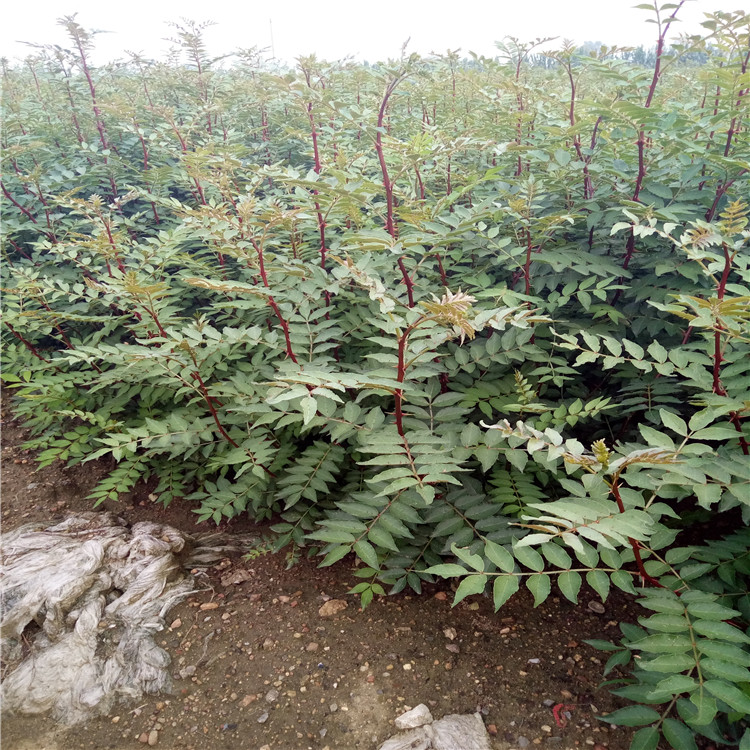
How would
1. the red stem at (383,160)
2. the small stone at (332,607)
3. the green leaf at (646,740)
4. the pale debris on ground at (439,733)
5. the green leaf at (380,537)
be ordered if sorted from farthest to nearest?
the small stone at (332,607)
the red stem at (383,160)
the green leaf at (380,537)
the pale debris on ground at (439,733)
the green leaf at (646,740)

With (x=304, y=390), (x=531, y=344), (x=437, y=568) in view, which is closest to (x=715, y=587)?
(x=437, y=568)

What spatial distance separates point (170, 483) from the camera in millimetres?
2701

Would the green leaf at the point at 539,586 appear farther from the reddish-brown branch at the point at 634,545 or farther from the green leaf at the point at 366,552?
the green leaf at the point at 366,552

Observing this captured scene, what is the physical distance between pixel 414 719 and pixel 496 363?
1.43 metres

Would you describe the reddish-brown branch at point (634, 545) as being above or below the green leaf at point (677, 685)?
above

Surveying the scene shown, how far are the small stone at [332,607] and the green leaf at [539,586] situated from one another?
1030mm

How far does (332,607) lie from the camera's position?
6.97 ft

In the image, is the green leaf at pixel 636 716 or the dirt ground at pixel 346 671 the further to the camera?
the dirt ground at pixel 346 671

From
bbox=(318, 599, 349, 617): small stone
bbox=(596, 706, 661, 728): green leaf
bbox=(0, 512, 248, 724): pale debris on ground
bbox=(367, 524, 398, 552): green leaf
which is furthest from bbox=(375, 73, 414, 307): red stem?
bbox=(0, 512, 248, 724): pale debris on ground

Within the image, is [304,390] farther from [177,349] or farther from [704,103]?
[704,103]

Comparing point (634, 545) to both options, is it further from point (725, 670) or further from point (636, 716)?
point (636, 716)

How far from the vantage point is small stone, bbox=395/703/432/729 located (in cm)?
168

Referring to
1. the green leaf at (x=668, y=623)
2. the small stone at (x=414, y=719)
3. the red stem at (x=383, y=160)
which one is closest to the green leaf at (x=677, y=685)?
the green leaf at (x=668, y=623)

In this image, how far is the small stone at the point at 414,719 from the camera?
66.2 inches
